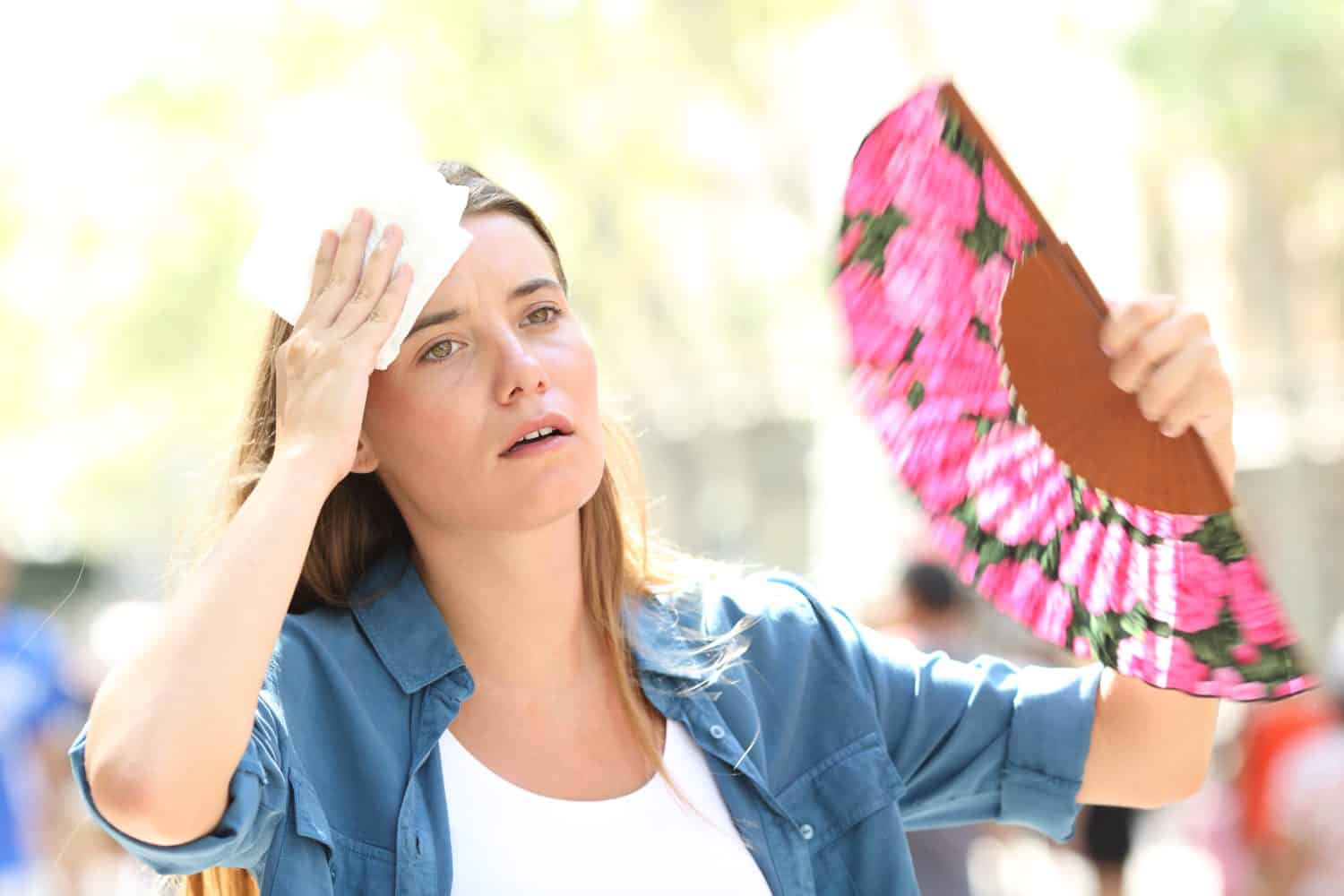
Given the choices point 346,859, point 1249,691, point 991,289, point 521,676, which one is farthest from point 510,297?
point 1249,691

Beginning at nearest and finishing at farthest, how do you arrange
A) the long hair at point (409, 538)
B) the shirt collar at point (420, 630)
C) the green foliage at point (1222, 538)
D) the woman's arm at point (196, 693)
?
1. the woman's arm at point (196, 693)
2. the green foliage at point (1222, 538)
3. the shirt collar at point (420, 630)
4. the long hair at point (409, 538)

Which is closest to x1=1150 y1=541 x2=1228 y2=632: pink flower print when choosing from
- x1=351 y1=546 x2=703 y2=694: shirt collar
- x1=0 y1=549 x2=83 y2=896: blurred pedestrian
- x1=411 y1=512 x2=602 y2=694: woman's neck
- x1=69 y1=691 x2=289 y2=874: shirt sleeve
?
x1=351 y1=546 x2=703 y2=694: shirt collar

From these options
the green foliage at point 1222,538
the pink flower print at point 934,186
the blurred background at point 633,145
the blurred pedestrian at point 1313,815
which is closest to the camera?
the green foliage at point 1222,538

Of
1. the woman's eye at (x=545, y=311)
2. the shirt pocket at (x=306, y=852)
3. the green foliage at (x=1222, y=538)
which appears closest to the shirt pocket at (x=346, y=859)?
the shirt pocket at (x=306, y=852)

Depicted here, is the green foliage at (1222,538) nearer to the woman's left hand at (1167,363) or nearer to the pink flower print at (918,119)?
the woman's left hand at (1167,363)

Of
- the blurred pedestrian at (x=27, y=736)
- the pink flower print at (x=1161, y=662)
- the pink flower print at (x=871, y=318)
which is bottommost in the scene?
the blurred pedestrian at (x=27, y=736)

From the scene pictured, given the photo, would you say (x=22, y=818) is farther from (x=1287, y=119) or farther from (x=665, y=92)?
(x=1287, y=119)

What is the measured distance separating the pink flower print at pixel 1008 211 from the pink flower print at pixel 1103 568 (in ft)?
1.19

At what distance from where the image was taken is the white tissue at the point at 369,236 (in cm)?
224

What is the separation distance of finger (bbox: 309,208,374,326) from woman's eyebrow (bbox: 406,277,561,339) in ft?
0.37

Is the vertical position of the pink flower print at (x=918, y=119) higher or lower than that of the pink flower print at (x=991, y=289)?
higher

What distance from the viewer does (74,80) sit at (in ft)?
41.0

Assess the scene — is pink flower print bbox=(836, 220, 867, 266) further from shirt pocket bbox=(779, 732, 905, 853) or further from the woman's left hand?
shirt pocket bbox=(779, 732, 905, 853)

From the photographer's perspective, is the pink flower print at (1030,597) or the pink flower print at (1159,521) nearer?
the pink flower print at (1159,521)
